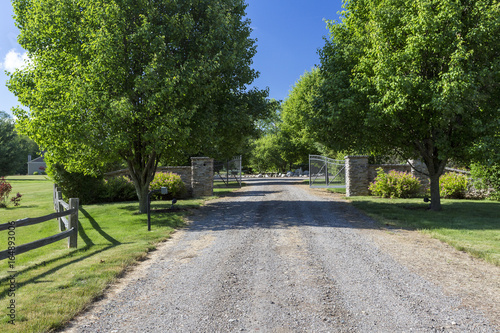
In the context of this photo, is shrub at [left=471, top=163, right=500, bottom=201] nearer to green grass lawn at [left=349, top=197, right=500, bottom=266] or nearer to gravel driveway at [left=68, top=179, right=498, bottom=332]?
green grass lawn at [left=349, top=197, right=500, bottom=266]

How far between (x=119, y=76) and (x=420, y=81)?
9.83 meters

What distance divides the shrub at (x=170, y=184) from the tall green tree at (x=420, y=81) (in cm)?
820

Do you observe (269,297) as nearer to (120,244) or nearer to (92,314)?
(92,314)

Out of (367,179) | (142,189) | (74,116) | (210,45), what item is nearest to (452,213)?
(367,179)

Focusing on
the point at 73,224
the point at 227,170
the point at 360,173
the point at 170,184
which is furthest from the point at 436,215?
the point at 227,170

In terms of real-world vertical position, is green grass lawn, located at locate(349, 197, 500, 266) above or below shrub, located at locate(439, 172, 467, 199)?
below

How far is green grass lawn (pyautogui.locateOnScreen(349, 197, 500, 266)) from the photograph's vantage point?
697cm

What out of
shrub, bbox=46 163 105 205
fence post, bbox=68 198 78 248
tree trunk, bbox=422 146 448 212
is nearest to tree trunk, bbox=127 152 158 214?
shrub, bbox=46 163 105 205

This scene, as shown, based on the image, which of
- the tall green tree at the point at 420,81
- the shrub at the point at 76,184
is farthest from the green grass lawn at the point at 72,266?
the tall green tree at the point at 420,81

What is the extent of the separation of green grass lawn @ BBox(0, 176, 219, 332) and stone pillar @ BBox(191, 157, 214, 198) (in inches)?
259

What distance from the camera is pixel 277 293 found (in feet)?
15.0

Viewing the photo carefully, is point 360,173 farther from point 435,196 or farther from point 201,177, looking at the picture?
point 201,177

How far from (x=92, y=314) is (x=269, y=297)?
2328 mm

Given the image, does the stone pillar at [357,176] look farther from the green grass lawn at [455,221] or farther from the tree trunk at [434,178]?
the tree trunk at [434,178]
